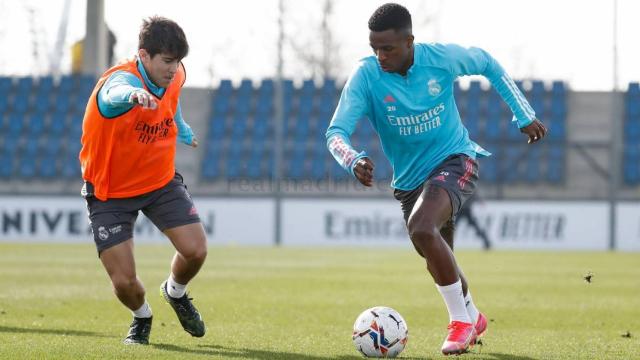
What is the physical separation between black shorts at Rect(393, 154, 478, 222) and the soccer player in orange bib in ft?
5.09

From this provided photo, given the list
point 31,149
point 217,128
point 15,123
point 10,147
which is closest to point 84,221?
point 31,149

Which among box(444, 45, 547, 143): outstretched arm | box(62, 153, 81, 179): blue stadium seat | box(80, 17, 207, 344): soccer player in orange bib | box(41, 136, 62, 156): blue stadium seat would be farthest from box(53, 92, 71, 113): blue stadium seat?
box(444, 45, 547, 143): outstretched arm

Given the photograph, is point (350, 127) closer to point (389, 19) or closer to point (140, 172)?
point (389, 19)

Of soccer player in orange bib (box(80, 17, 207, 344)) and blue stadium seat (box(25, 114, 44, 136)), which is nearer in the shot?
soccer player in orange bib (box(80, 17, 207, 344))

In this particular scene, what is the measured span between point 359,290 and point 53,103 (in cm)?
2081

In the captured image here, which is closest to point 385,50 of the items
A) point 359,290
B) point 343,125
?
point 343,125

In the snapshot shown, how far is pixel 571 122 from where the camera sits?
3309 cm

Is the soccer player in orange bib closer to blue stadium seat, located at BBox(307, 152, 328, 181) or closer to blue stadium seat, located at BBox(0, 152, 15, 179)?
blue stadium seat, located at BBox(307, 152, 328, 181)

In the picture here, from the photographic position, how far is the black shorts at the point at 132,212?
7.59m

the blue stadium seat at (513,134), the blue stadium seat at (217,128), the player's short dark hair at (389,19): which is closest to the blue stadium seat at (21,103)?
the blue stadium seat at (217,128)

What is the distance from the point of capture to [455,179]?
24.9 ft

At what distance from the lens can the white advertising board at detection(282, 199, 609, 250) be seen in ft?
93.8

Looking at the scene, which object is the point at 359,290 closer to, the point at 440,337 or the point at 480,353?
the point at 440,337

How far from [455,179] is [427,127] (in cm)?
39
